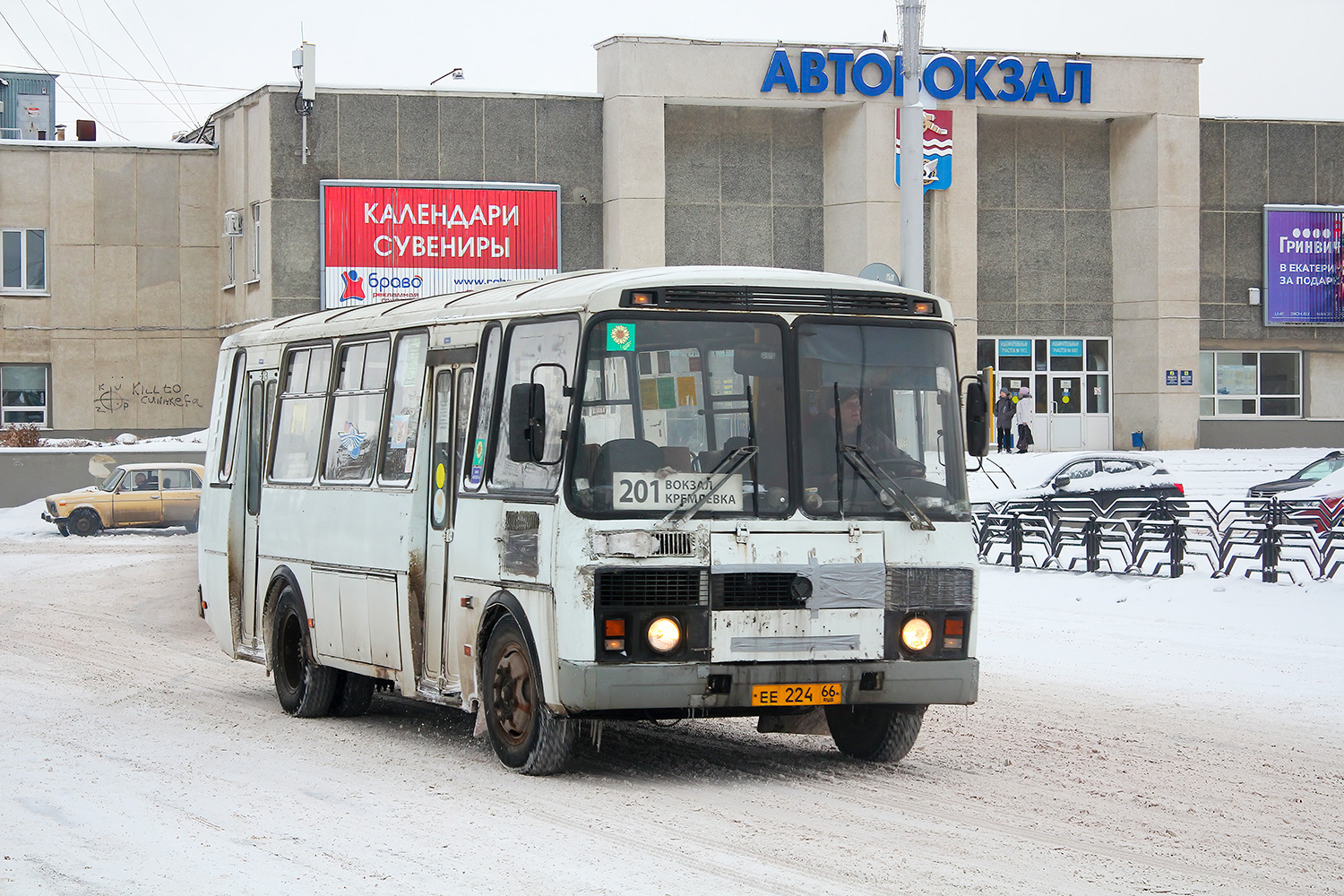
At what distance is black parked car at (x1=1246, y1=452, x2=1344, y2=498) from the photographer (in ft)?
106

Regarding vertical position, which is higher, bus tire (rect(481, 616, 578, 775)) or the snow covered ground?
bus tire (rect(481, 616, 578, 775))

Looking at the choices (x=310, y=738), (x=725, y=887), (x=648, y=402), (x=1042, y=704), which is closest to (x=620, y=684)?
(x=648, y=402)

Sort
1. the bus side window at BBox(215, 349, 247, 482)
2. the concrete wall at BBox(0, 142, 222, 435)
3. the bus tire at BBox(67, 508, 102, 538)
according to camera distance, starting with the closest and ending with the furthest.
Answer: the bus side window at BBox(215, 349, 247, 482) < the bus tire at BBox(67, 508, 102, 538) < the concrete wall at BBox(0, 142, 222, 435)

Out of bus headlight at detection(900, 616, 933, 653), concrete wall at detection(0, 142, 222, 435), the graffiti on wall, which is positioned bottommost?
bus headlight at detection(900, 616, 933, 653)

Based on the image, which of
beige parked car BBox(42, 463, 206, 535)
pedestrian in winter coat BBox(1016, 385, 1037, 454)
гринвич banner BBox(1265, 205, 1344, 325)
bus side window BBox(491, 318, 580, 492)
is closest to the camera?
bus side window BBox(491, 318, 580, 492)

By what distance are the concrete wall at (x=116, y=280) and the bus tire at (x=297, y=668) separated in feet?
126

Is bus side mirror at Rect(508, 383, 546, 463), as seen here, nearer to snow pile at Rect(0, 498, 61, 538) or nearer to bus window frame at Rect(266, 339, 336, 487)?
bus window frame at Rect(266, 339, 336, 487)

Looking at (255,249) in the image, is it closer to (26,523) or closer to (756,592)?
(26,523)

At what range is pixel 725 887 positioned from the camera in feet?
22.2

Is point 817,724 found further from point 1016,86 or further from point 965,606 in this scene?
point 1016,86

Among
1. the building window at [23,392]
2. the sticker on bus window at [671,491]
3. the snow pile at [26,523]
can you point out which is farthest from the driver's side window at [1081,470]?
the building window at [23,392]

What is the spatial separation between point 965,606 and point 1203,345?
4412cm

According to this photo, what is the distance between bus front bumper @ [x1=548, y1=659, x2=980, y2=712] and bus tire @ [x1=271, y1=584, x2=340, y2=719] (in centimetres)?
387

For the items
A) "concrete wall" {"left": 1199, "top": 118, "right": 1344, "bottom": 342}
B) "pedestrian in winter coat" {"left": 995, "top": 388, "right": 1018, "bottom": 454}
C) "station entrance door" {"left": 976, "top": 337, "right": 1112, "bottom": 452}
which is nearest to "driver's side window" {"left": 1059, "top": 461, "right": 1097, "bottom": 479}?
"pedestrian in winter coat" {"left": 995, "top": 388, "right": 1018, "bottom": 454}
